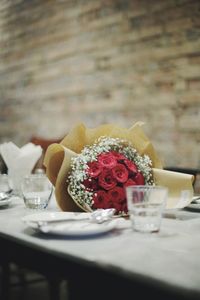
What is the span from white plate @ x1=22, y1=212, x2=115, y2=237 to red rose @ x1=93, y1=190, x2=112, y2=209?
139 mm

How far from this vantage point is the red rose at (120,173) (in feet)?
4.17

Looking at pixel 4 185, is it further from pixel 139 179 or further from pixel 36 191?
pixel 139 179

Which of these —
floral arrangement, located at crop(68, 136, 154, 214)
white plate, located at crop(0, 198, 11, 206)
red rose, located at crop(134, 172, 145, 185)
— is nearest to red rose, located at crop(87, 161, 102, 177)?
floral arrangement, located at crop(68, 136, 154, 214)

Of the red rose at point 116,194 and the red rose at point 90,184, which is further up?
the red rose at point 90,184

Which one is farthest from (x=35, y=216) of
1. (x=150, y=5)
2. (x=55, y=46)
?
(x=55, y=46)

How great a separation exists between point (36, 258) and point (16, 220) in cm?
31

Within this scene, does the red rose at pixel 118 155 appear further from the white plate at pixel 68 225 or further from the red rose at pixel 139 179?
the white plate at pixel 68 225

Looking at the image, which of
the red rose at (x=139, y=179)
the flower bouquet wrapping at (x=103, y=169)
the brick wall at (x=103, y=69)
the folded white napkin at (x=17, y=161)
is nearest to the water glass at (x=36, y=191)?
the flower bouquet wrapping at (x=103, y=169)

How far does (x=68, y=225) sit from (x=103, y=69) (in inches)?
116

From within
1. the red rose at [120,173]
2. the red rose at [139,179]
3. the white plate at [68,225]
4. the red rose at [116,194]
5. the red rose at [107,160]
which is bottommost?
the white plate at [68,225]

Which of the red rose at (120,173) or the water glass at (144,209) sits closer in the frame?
the water glass at (144,209)

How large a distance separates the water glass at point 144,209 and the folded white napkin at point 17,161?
2.82ft

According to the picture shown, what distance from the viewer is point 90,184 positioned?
1277 mm

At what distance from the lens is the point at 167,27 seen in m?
3.31
